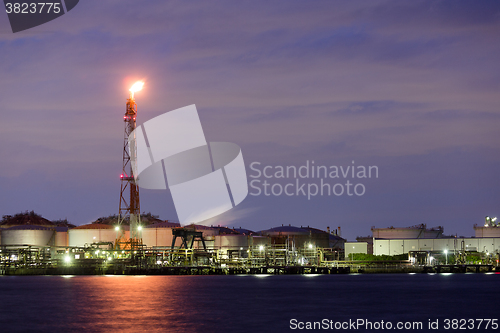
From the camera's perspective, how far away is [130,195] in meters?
114

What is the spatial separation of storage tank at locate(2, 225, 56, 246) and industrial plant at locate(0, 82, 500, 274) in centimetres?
19

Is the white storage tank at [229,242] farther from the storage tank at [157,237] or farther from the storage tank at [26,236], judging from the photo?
the storage tank at [26,236]

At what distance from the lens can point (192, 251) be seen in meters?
117

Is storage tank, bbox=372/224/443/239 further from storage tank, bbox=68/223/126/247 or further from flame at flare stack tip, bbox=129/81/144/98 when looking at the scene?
flame at flare stack tip, bbox=129/81/144/98

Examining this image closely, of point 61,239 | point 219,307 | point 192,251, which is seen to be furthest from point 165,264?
point 219,307

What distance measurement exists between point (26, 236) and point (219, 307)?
79.7 meters

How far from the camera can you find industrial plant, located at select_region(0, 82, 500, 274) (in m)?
115

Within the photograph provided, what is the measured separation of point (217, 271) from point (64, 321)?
69608 millimetres

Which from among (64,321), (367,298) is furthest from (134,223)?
(64,321)

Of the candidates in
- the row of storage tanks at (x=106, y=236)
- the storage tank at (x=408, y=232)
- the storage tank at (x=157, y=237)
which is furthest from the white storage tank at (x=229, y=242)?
the storage tank at (x=408, y=232)

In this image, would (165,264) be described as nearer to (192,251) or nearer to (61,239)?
(192,251)

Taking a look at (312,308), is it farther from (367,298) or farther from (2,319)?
(2,319)

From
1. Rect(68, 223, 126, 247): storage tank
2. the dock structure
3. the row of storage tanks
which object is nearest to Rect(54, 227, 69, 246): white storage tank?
the row of storage tanks

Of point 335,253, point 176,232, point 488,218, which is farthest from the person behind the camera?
point 335,253
